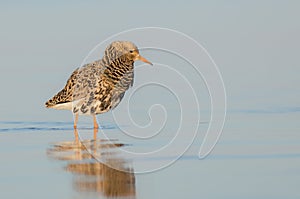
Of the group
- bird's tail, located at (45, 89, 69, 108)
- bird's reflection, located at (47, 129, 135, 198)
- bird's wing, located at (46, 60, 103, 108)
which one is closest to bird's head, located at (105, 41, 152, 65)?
bird's wing, located at (46, 60, 103, 108)

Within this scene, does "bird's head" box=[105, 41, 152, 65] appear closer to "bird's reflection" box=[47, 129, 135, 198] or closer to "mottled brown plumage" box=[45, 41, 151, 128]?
"mottled brown plumage" box=[45, 41, 151, 128]

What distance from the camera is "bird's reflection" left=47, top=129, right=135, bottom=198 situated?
7.35m

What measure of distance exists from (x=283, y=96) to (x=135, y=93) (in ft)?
7.55

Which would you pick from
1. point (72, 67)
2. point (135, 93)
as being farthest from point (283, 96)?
point (72, 67)

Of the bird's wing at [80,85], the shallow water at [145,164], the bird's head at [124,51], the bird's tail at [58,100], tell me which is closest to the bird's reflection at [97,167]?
the shallow water at [145,164]

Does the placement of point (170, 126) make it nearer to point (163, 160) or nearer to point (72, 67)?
point (163, 160)

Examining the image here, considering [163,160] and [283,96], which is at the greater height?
[283,96]

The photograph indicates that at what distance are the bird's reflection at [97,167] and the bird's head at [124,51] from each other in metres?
1.44

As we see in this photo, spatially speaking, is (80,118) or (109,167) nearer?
(109,167)

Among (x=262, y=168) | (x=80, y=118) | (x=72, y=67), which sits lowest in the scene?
(x=262, y=168)

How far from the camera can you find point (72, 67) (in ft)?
54.8

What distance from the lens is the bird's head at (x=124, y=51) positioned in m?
11.7

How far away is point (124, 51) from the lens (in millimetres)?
11766

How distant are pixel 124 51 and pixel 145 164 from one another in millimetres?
3452
